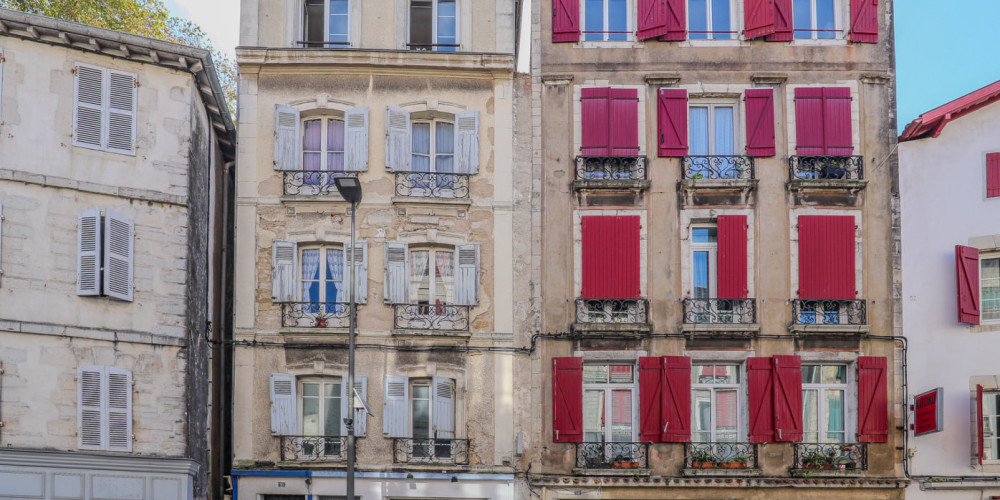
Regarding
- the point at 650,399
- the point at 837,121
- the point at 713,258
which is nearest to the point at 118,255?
the point at 650,399

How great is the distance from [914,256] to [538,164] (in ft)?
27.2

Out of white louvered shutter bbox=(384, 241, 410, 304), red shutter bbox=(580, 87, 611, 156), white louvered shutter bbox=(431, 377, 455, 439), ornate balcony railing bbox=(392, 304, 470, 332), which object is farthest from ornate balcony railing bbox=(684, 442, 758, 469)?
white louvered shutter bbox=(384, 241, 410, 304)

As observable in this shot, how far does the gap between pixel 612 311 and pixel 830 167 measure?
571 cm

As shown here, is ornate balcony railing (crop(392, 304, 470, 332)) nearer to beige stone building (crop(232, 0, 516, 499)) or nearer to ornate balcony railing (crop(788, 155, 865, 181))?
beige stone building (crop(232, 0, 516, 499))

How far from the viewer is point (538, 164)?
2836 cm

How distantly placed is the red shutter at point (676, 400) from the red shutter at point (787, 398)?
6.02 feet

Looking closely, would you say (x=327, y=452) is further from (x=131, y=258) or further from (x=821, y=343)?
(x=821, y=343)

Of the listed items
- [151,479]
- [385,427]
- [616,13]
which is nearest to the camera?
[151,479]

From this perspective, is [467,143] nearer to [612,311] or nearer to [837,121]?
[612,311]

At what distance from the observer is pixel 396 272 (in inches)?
1086

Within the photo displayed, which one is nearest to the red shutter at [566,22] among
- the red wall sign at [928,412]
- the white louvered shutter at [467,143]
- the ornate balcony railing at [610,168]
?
the white louvered shutter at [467,143]

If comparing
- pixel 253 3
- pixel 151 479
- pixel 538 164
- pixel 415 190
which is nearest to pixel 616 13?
pixel 538 164

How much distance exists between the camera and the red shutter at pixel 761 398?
27.3 metres

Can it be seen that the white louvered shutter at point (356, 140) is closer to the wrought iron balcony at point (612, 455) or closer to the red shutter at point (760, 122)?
the wrought iron balcony at point (612, 455)
